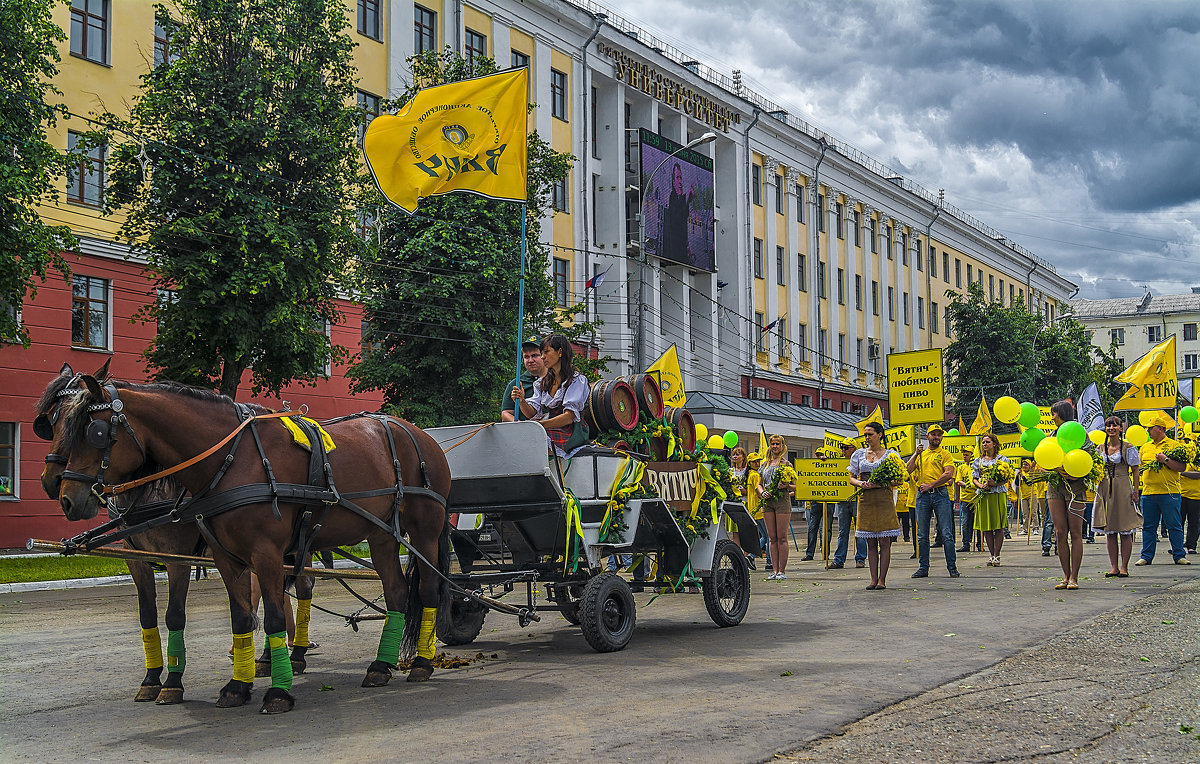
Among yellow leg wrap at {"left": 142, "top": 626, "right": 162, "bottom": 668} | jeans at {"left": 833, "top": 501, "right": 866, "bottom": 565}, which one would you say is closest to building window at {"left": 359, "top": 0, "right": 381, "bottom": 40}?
jeans at {"left": 833, "top": 501, "right": 866, "bottom": 565}

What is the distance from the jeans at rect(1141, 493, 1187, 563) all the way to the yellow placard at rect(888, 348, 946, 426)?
541 centimetres

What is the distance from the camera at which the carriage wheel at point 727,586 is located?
10.5 meters

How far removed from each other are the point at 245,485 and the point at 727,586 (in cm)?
532

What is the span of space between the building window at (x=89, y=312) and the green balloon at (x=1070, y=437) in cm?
2011

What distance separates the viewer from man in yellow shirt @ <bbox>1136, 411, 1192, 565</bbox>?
613 inches

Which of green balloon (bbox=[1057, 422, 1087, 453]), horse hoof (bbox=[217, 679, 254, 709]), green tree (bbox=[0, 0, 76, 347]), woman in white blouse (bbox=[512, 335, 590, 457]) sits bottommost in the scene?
horse hoof (bbox=[217, 679, 254, 709])

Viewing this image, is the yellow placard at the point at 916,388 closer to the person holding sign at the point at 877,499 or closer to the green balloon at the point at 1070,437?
the green balloon at the point at 1070,437

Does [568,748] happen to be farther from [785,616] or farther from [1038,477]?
[1038,477]

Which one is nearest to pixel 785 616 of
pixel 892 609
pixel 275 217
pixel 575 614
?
pixel 892 609

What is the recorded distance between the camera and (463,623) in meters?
10.0

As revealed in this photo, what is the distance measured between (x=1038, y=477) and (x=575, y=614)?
23.7 feet

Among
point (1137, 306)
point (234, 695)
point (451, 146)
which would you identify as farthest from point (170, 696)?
point (1137, 306)

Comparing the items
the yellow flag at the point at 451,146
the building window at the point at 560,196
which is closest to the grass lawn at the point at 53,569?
the yellow flag at the point at 451,146

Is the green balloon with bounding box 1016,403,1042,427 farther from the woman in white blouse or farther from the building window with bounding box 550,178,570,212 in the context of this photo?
the building window with bounding box 550,178,570,212
